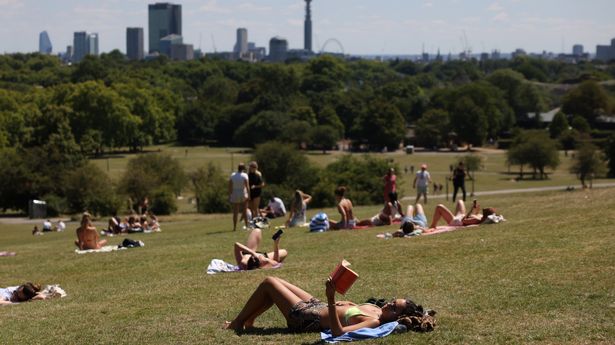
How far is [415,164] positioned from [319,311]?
3690 inches

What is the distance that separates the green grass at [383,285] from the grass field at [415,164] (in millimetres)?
39949

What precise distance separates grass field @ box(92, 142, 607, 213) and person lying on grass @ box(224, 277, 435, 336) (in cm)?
4755

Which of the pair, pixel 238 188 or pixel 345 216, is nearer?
pixel 345 216

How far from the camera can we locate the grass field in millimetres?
76788

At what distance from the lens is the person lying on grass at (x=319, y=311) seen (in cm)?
1090

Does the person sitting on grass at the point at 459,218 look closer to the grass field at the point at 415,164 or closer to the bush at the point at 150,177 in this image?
the grass field at the point at 415,164

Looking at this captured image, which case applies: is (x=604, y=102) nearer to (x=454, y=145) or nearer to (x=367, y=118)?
(x=454, y=145)

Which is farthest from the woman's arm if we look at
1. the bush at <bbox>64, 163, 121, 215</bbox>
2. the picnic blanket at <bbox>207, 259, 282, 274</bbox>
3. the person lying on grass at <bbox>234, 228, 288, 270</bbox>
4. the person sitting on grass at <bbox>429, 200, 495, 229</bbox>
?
the bush at <bbox>64, 163, 121, 215</bbox>

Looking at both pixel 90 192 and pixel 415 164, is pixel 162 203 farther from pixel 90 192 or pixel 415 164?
pixel 415 164

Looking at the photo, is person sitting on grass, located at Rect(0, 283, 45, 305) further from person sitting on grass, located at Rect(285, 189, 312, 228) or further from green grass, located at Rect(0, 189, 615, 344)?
person sitting on grass, located at Rect(285, 189, 312, 228)

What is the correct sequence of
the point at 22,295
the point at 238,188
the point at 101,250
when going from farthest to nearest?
the point at 238,188 → the point at 101,250 → the point at 22,295

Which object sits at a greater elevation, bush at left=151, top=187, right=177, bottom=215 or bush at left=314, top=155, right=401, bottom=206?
bush at left=314, top=155, right=401, bottom=206

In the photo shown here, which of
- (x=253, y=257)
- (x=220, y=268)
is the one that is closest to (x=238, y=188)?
(x=220, y=268)

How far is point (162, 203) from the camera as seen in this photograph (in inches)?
2231
